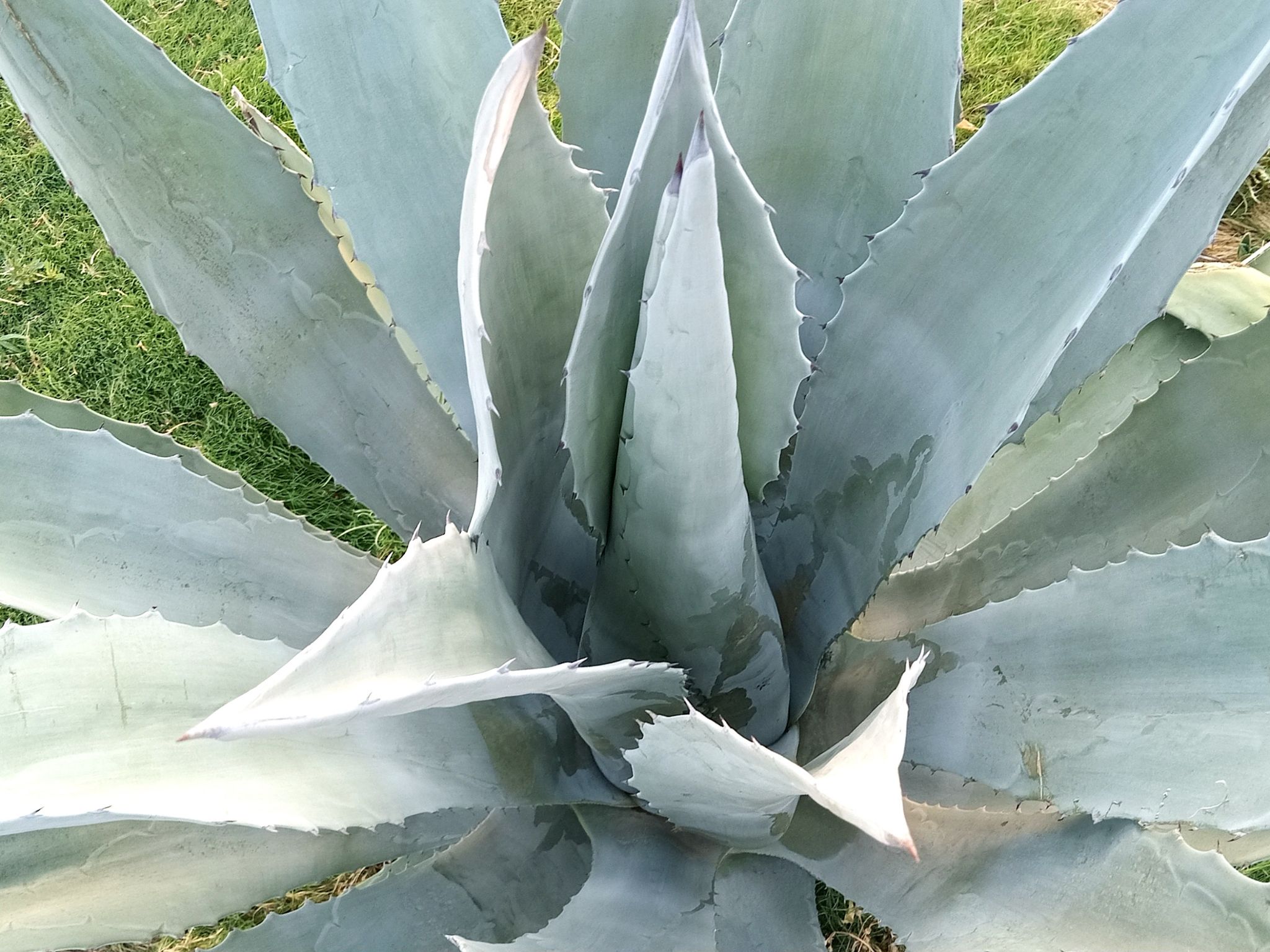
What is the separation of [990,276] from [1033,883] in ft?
1.46

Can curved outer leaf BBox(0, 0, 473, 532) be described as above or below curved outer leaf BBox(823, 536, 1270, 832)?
above

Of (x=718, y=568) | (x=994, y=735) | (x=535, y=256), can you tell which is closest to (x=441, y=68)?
(x=535, y=256)

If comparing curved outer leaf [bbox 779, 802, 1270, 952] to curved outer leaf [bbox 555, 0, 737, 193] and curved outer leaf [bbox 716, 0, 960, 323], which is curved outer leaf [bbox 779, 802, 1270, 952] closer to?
curved outer leaf [bbox 716, 0, 960, 323]

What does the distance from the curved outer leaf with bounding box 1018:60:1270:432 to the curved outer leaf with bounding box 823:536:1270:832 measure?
181 millimetres

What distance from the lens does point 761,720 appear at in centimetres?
92

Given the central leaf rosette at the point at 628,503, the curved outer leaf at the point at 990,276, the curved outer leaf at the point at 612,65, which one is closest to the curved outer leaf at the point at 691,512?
the central leaf rosette at the point at 628,503

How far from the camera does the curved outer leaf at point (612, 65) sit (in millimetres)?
927

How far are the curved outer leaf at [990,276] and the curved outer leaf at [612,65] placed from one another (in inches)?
10.9

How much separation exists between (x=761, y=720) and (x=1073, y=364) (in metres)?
0.39

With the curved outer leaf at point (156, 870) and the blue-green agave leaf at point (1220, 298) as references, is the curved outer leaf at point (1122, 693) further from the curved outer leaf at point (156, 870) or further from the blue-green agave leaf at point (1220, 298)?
the blue-green agave leaf at point (1220, 298)

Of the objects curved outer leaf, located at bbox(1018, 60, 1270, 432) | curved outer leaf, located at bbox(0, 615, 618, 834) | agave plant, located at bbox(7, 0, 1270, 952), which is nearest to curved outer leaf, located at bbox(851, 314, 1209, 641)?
agave plant, located at bbox(7, 0, 1270, 952)

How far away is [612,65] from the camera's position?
95cm

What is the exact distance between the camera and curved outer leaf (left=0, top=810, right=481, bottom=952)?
2.98ft

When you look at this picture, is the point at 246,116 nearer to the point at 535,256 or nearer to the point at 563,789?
the point at 535,256
